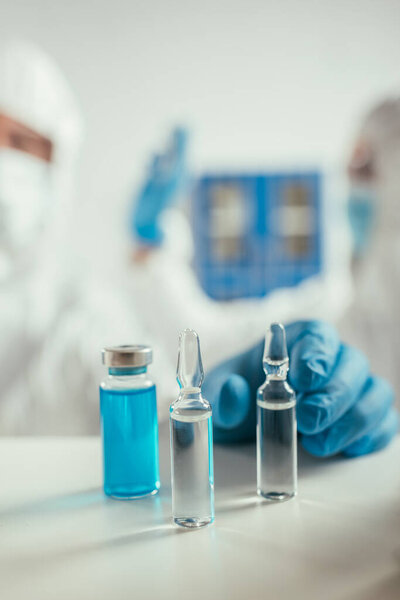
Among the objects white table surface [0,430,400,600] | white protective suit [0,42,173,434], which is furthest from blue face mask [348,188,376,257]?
white table surface [0,430,400,600]

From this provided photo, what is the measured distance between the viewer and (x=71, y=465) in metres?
0.69

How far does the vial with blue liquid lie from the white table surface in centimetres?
2

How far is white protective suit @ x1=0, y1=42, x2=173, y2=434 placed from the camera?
1197 millimetres

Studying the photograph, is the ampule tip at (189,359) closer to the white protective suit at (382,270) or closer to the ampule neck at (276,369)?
the ampule neck at (276,369)

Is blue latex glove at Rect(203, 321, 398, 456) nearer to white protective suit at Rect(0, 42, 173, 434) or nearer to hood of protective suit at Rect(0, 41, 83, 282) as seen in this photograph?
white protective suit at Rect(0, 42, 173, 434)

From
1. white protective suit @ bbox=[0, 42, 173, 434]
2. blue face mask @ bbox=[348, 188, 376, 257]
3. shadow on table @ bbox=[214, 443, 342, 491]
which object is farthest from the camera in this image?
blue face mask @ bbox=[348, 188, 376, 257]

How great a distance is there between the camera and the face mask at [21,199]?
140cm

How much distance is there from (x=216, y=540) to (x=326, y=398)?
0.65ft

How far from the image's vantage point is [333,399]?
608 millimetres

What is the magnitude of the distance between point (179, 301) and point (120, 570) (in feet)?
4.07

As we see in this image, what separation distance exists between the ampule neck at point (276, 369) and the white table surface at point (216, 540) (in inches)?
4.7

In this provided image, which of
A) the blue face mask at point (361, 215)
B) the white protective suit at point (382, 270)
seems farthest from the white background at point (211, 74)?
the white protective suit at point (382, 270)

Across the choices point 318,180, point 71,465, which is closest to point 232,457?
point 71,465

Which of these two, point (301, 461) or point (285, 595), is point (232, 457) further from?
point (285, 595)
